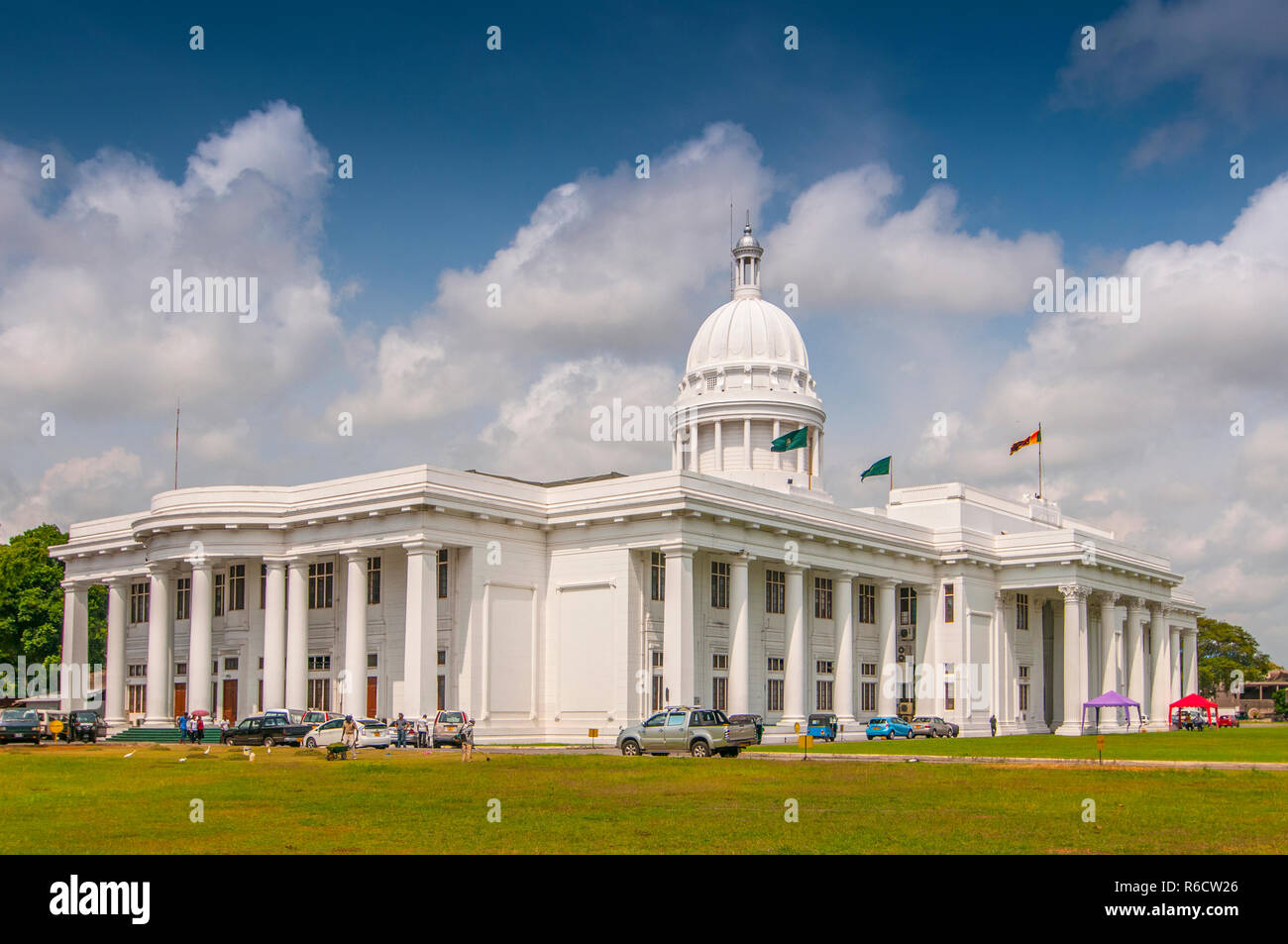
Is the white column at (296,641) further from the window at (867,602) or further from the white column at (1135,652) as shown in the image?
the white column at (1135,652)

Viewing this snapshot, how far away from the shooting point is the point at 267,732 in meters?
52.9

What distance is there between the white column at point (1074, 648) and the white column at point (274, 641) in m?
45.6

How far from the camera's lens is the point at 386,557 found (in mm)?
63594

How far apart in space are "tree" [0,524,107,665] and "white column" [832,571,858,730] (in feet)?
177

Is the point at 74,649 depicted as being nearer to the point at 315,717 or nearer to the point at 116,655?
the point at 116,655

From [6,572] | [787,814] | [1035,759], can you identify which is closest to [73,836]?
[787,814]

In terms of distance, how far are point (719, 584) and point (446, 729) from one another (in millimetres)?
19377

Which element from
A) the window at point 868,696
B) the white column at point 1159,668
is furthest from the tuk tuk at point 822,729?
the white column at point 1159,668

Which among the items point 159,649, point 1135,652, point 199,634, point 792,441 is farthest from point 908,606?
point 159,649

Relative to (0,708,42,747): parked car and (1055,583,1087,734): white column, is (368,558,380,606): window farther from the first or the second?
(1055,583,1087,734): white column

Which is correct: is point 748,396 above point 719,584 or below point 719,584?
above

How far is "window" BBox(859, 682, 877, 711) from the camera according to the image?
76875 millimetres

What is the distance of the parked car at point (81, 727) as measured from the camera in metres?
59.3

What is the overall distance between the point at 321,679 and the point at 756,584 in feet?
73.3
